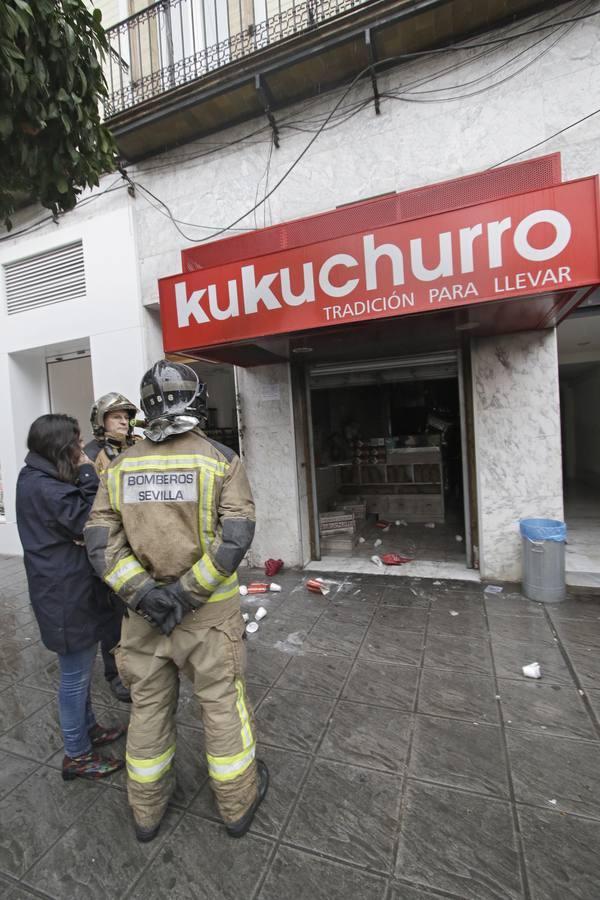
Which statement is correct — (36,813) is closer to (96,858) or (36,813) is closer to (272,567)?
(96,858)

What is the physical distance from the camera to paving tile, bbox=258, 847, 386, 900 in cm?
162

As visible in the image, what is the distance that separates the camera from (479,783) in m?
2.09

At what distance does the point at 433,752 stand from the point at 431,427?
6.84 metres

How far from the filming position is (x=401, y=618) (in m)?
3.89

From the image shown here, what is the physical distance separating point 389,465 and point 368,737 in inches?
209

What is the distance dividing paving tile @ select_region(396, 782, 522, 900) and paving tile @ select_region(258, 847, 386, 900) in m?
0.15

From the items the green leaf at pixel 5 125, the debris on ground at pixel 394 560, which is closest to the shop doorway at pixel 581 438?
the debris on ground at pixel 394 560

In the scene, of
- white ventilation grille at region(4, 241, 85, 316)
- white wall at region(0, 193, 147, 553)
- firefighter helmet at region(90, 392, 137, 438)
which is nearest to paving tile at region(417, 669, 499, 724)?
firefighter helmet at region(90, 392, 137, 438)

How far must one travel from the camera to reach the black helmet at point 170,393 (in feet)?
6.21

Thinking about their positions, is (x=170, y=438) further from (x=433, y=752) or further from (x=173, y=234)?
(x=173, y=234)

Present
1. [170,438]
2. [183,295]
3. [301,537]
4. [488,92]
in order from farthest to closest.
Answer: [301,537], [488,92], [183,295], [170,438]

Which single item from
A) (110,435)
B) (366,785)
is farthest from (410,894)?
(110,435)

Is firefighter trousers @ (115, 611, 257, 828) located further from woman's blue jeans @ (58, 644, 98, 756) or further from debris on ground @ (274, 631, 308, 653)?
debris on ground @ (274, 631, 308, 653)

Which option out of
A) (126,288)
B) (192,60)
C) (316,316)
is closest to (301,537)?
(316,316)
